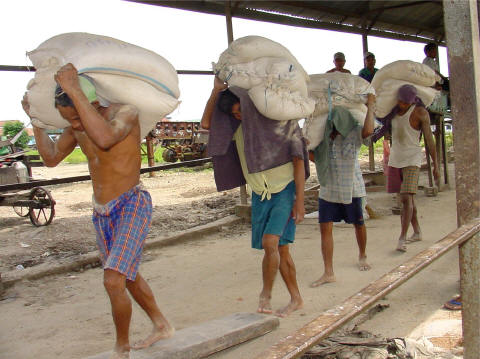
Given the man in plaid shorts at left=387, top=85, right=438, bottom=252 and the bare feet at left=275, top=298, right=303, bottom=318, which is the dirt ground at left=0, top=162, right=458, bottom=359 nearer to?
the bare feet at left=275, top=298, right=303, bottom=318

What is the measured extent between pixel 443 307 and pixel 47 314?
291 cm

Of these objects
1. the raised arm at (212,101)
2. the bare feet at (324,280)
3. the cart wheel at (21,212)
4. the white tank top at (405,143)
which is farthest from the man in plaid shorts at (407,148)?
the cart wheel at (21,212)

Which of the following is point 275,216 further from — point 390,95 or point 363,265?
point 390,95

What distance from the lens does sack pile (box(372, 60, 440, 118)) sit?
197 inches

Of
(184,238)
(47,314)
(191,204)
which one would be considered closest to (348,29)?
(191,204)

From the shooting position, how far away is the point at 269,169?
3449mm

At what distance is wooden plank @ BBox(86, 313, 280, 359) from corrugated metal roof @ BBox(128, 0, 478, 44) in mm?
3997

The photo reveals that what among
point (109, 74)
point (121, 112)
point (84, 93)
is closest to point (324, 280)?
point (121, 112)

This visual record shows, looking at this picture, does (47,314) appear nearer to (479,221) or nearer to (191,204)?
(479,221)

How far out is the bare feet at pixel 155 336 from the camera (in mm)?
2814

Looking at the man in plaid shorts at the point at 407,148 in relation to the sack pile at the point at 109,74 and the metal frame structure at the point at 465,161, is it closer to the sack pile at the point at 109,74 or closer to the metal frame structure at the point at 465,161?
the metal frame structure at the point at 465,161

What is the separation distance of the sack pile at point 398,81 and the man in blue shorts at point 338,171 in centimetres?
100

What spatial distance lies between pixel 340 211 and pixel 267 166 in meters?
1.27

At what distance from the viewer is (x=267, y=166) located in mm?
3387
